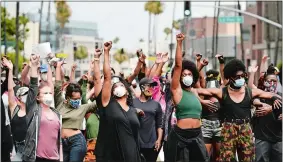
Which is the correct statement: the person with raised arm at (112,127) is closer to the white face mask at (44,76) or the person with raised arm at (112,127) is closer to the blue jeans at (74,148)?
the blue jeans at (74,148)

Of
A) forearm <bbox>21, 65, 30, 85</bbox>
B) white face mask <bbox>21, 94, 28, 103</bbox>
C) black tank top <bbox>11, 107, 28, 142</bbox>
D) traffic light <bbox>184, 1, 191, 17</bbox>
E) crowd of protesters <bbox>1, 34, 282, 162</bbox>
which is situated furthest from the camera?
traffic light <bbox>184, 1, 191, 17</bbox>

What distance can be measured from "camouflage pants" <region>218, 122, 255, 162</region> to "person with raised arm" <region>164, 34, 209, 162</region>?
303mm

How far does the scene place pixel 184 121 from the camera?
1202 cm

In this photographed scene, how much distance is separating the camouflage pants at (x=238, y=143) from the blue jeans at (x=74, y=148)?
212cm

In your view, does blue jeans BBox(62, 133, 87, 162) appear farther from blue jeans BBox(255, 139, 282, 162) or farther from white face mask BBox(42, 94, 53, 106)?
blue jeans BBox(255, 139, 282, 162)

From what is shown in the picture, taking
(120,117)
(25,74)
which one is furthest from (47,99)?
(25,74)

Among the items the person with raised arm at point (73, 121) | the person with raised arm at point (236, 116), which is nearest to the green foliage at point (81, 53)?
the person with raised arm at point (73, 121)

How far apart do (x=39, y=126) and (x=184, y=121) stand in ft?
6.26

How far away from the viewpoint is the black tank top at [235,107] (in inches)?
484

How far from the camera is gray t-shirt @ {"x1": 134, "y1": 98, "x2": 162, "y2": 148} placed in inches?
566

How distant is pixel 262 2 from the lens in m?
81.0

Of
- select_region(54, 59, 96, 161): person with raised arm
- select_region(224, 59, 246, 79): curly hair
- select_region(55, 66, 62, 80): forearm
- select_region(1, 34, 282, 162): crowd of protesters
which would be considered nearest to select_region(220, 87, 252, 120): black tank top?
select_region(1, 34, 282, 162): crowd of protesters

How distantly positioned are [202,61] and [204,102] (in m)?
0.96

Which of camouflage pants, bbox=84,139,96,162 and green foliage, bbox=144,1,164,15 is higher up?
green foliage, bbox=144,1,164,15
